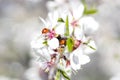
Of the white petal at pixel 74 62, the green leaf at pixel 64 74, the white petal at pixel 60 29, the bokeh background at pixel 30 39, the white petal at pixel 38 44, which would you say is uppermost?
the white petal at pixel 60 29

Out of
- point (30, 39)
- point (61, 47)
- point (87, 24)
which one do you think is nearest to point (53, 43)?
point (61, 47)

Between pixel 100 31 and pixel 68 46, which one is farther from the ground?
pixel 68 46

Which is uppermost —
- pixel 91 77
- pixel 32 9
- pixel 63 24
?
pixel 63 24

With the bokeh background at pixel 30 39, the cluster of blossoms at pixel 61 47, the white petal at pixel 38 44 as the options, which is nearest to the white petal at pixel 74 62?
the cluster of blossoms at pixel 61 47

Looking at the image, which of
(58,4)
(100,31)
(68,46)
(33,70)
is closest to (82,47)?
(68,46)

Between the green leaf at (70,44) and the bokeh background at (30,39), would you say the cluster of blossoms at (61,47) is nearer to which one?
the green leaf at (70,44)

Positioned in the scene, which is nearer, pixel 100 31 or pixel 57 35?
pixel 57 35

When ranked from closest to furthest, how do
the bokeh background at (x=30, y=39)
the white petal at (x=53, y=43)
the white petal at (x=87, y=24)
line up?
the white petal at (x=53, y=43) < the white petal at (x=87, y=24) < the bokeh background at (x=30, y=39)

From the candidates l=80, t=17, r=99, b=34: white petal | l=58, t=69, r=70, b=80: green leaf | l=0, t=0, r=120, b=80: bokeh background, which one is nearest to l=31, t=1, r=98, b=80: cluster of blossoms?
l=58, t=69, r=70, b=80: green leaf

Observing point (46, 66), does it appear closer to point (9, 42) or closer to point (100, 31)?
point (100, 31)

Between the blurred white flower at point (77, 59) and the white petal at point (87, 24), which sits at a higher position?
the white petal at point (87, 24)
